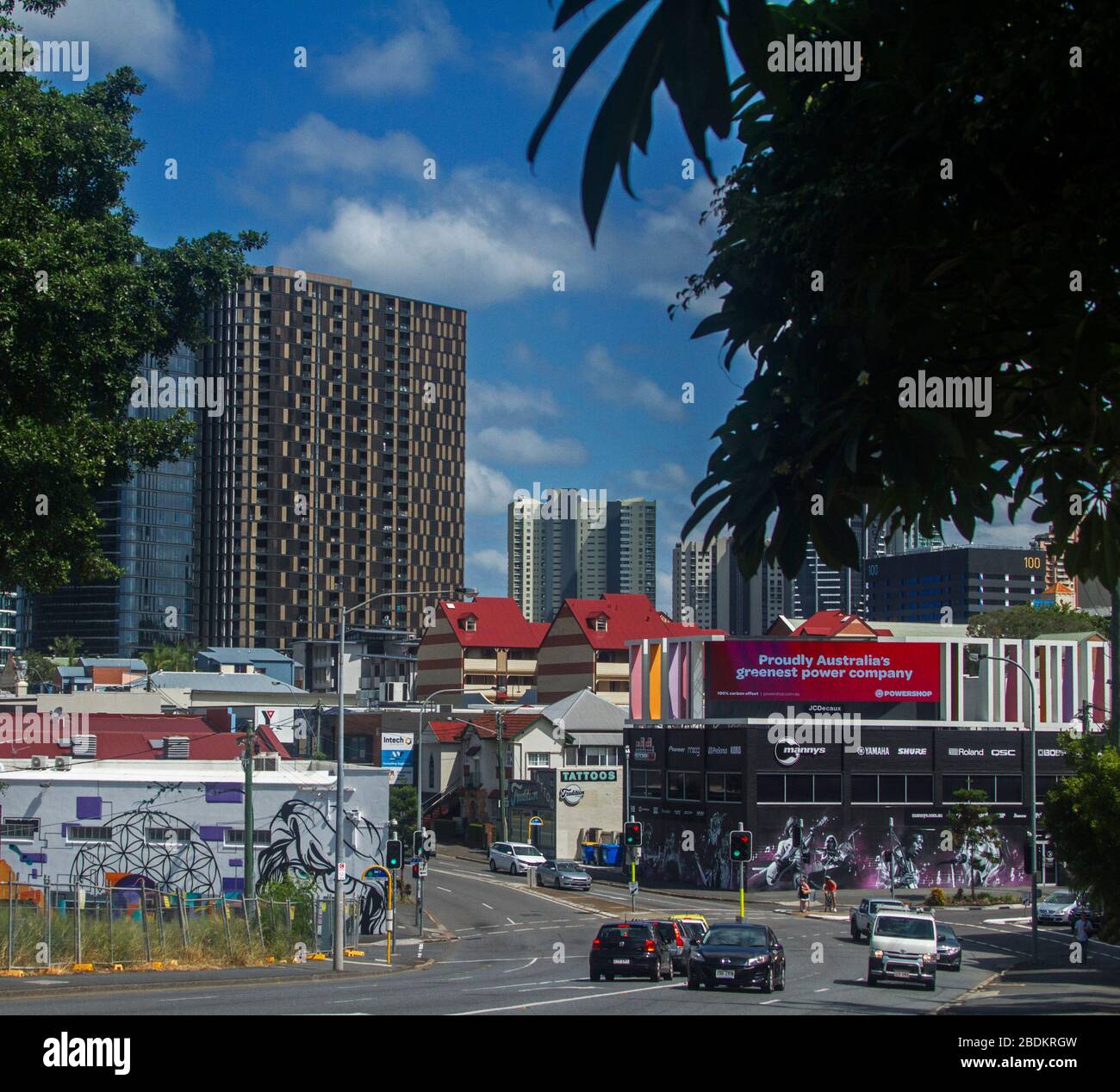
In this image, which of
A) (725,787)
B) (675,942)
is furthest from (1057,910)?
(675,942)

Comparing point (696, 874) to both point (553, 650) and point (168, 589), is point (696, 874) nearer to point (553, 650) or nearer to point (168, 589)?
point (553, 650)

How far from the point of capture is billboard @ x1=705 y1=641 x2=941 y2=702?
6606 centimetres

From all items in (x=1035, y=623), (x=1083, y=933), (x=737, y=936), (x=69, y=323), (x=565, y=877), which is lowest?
(x=565, y=877)

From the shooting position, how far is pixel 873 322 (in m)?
6.35

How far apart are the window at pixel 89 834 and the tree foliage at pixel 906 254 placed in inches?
1793

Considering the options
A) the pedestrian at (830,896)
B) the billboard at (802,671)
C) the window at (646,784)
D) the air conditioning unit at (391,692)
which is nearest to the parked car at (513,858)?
the window at (646,784)

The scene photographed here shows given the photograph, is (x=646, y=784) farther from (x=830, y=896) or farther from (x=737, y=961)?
(x=737, y=961)

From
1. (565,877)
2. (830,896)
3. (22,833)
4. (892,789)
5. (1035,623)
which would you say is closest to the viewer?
(22,833)

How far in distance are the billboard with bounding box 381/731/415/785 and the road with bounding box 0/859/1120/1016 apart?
26.3 metres

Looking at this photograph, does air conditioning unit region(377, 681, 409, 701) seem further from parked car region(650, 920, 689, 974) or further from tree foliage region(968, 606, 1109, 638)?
parked car region(650, 920, 689, 974)

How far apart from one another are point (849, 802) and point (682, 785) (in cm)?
818

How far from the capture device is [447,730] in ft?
301
